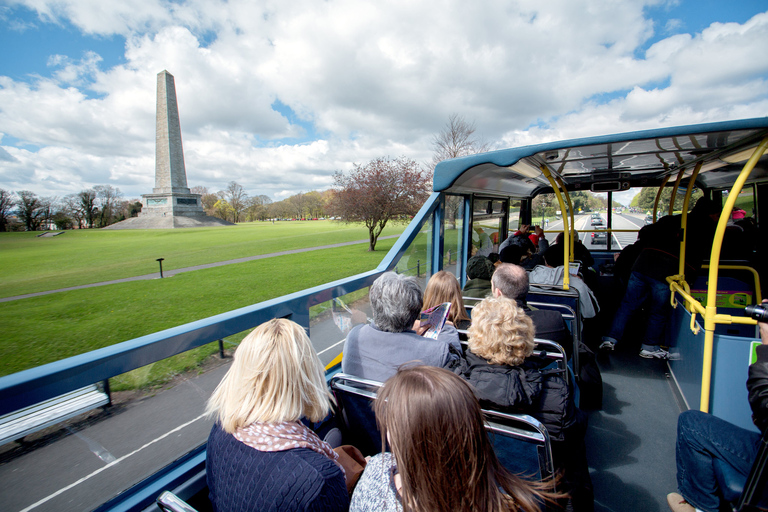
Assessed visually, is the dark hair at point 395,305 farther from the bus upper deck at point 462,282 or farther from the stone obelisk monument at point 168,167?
the stone obelisk monument at point 168,167

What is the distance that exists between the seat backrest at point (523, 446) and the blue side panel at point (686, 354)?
1.97m

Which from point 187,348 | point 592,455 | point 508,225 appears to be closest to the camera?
point 187,348

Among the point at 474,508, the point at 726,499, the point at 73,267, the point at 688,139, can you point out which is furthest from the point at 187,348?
the point at 73,267

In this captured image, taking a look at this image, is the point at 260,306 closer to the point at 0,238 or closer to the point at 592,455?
the point at 592,455

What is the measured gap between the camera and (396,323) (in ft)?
7.23

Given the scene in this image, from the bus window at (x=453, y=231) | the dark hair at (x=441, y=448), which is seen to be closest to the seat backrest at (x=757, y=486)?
the dark hair at (x=441, y=448)

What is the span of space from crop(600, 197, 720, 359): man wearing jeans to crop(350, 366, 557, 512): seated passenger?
389cm

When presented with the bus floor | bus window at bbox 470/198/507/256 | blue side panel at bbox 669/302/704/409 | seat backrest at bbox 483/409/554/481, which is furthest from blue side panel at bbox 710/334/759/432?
bus window at bbox 470/198/507/256

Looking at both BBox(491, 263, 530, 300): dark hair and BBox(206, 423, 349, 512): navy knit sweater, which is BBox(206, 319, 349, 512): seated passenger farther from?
BBox(491, 263, 530, 300): dark hair

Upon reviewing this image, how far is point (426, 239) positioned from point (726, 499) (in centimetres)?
328

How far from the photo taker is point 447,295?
3.08 metres

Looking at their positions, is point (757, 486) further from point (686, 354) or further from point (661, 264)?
point (661, 264)

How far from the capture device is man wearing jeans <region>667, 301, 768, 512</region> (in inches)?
68.6

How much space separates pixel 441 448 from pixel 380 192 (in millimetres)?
20104
